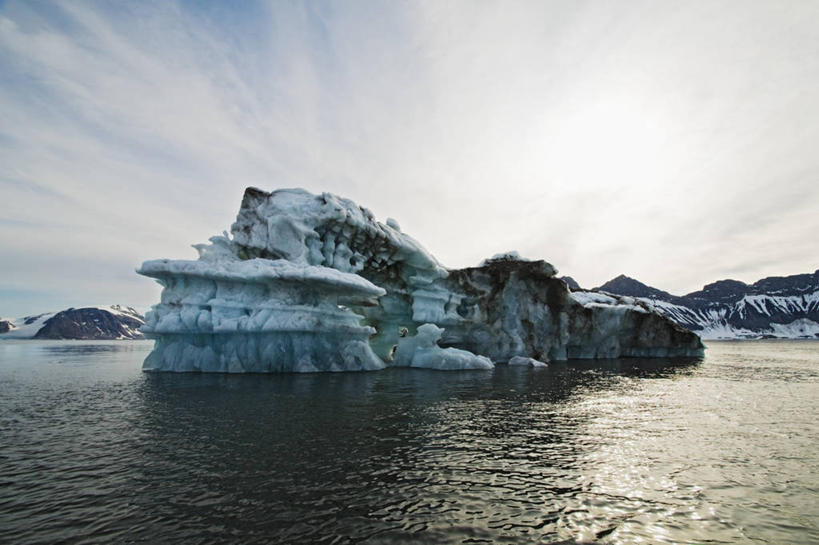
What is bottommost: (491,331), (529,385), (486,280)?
(529,385)

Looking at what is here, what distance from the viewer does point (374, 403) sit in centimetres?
1555

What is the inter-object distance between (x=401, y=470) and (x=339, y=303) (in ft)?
80.8

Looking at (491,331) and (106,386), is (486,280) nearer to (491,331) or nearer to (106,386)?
(491,331)

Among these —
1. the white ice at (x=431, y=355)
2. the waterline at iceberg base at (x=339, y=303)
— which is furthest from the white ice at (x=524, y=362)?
the white ice at (x=431, y=355)

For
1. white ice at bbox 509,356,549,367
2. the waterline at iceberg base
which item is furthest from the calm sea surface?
white ice at bbox 509,356,549,367

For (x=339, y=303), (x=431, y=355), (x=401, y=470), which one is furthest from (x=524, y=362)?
(x=401, y=470)

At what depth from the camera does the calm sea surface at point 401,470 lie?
19.4 feet

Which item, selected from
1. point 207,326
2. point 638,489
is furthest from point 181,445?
point 207,326

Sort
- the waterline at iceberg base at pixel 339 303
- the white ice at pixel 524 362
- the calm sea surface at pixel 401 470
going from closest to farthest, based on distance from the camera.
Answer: the calm sea surface at pixel 401 470 < the waterline at iceberg base at pixel 339 303 < the white ice at pixel 524 362

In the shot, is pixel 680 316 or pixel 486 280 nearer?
pixel 486 280

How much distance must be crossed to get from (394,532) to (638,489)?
4927 millimetres

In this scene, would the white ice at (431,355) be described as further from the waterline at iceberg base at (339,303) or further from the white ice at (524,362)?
the white ice at (524,362)

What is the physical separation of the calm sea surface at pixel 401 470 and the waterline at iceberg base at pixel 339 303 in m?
9.19

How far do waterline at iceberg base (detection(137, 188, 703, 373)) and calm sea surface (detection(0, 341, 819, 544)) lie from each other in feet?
30.2
